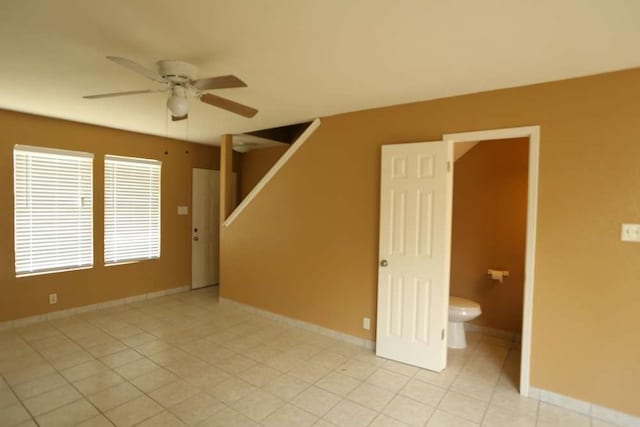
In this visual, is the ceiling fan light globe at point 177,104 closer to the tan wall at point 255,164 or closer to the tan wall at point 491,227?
the tan wall at point 491,227

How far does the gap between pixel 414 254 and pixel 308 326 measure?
1.60m

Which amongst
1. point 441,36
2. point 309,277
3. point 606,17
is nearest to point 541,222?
point 606,17

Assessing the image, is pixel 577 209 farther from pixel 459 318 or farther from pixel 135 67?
pixel 135 67

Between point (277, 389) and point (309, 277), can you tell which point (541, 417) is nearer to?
Answer: point (277, 389)

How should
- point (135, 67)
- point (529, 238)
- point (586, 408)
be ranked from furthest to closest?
1. point (529, 238)
2. point (586, 408)
3. point (135, 67)

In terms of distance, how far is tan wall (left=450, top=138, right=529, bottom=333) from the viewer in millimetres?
3645

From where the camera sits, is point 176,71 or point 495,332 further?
point 495,332

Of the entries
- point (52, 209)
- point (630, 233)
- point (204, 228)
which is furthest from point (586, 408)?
point (52, 209)

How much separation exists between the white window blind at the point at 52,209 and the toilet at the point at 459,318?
4473 mm

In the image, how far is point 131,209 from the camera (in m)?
4.73

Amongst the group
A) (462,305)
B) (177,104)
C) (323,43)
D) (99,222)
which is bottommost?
(462,305)

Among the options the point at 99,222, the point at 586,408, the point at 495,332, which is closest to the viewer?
the point at 586,408

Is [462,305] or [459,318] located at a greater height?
[462,305]

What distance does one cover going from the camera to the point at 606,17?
164 cm
